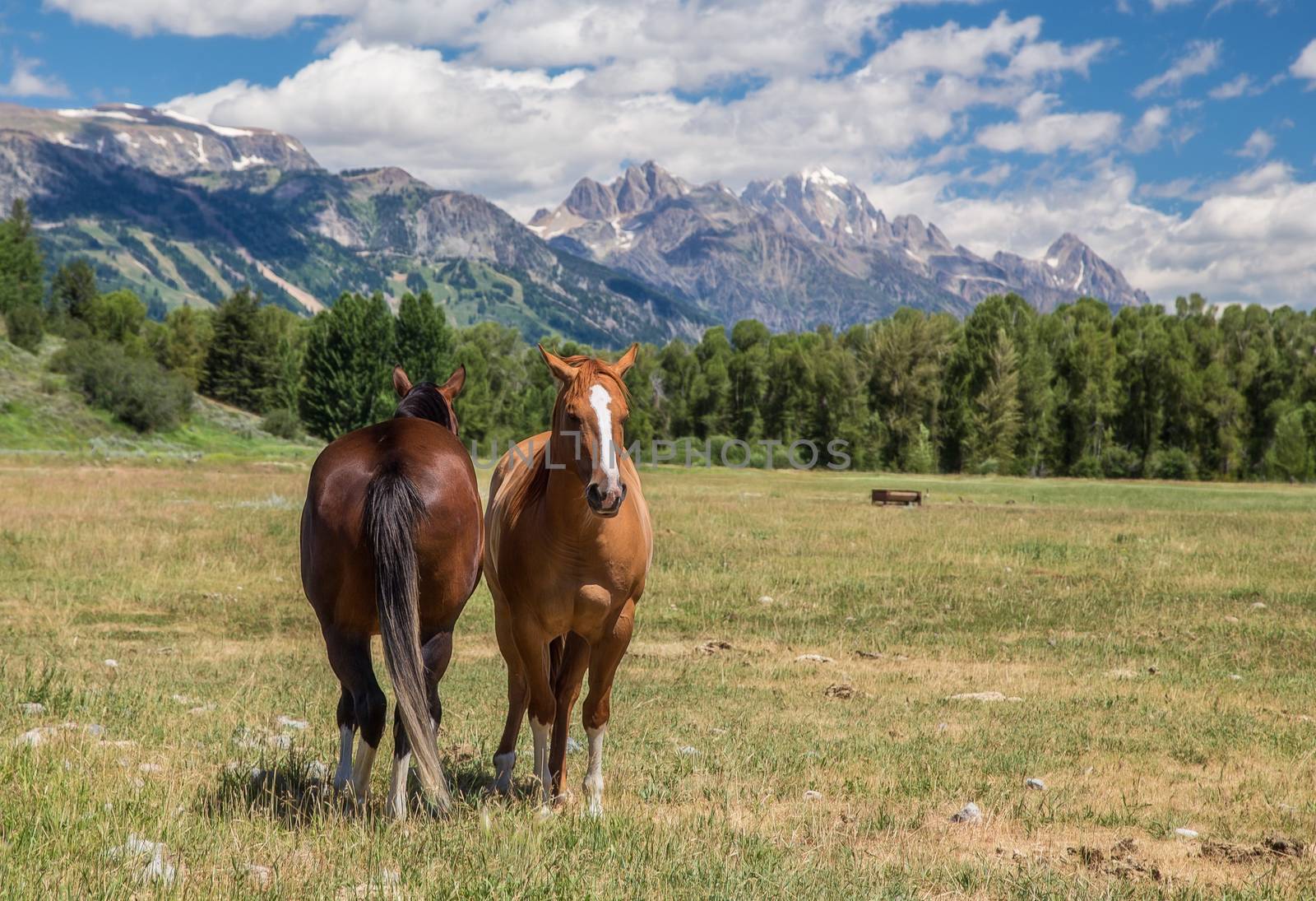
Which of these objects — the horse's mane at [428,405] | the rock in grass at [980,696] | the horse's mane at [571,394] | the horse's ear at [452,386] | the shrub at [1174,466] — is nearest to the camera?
the horse's mane at [571,394]

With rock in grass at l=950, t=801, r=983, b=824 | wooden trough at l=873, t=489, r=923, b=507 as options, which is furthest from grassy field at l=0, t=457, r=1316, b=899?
wooden trough at l=873, t=489, r=923, b=507

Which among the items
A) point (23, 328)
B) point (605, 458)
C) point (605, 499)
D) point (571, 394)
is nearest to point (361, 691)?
point (605, 499)

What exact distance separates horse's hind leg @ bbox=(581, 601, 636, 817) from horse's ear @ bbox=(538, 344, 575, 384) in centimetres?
A: 163

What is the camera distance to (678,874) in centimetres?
515

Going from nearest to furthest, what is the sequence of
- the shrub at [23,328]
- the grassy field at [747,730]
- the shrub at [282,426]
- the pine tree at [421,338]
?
the grassy field at [747,730] → the shrub at [23,328] → the shrub at [282,426] → the pine tree at [421,338]

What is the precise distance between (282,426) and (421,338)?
52.0 ft

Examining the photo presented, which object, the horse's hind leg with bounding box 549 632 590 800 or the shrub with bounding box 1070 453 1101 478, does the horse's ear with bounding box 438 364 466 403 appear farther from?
the shrub with bounding box 1070 453 1101 478

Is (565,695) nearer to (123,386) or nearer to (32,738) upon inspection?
(32,738)

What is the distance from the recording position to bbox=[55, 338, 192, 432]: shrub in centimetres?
A: 6575

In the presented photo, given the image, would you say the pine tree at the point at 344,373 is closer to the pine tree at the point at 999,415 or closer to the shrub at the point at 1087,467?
the pine tree at the point at 999,415

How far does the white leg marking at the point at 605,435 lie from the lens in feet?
19.1

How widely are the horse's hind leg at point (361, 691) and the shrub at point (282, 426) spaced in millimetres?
82445

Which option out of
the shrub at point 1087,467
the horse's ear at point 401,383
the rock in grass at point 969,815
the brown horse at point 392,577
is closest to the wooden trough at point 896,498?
the horse's ear at point 401,383

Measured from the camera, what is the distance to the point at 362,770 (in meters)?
6.57
